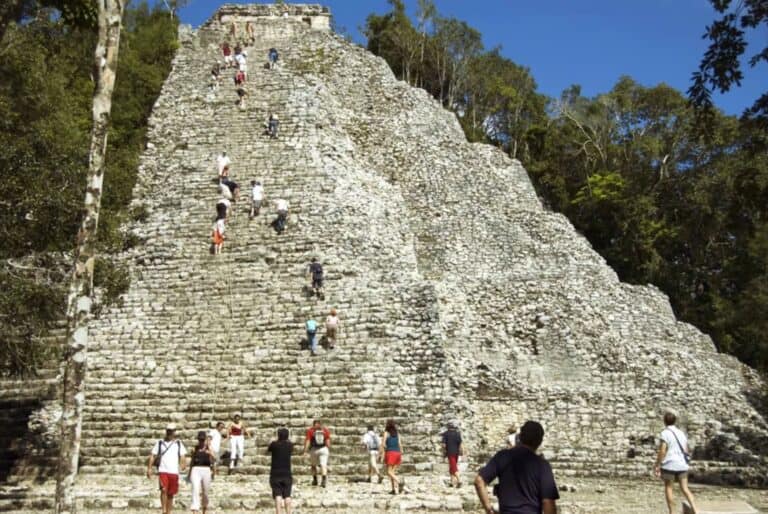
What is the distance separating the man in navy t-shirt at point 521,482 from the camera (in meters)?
4.36

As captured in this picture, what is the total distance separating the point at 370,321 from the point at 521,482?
9.54 meters

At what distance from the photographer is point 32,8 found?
11016mm

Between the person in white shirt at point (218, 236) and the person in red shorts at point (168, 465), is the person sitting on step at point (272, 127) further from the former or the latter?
the person in red shorts at point (168, 465)

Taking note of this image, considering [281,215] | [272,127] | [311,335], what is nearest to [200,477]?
[311,335]

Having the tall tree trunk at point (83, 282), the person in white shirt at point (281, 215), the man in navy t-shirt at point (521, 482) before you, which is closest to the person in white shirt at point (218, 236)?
the person in white shirt at point (281, 215)

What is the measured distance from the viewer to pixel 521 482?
4.41 m

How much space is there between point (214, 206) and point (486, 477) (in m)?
14.8

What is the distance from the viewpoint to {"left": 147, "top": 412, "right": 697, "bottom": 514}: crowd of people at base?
441 cm

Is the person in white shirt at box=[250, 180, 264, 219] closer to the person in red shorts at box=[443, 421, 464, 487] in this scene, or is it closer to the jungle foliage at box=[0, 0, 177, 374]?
the jungle foliage at box=[0, 0, 177, 374]

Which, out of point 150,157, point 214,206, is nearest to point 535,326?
point 214,206

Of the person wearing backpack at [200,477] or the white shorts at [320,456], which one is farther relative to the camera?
the white shorts at [320,456]

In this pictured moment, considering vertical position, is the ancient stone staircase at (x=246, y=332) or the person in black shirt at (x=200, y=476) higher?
the ancient stone staircase at (x=246, y=332)

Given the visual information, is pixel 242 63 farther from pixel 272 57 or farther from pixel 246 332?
pixel 246 332

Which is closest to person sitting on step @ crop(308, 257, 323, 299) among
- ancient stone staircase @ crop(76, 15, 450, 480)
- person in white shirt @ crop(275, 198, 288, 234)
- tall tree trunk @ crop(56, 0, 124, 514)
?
ancient stone staircase @ crop(76, 15, 450, 480)
